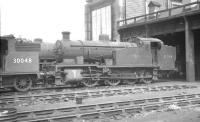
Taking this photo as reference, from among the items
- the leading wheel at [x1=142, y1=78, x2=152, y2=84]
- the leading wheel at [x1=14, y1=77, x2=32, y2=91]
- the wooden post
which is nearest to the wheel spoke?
the leading wheel at [x1=142, y1=78, x2=152, y2=84]

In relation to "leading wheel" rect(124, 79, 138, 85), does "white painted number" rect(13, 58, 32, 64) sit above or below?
above

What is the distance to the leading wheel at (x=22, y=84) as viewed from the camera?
13061mm

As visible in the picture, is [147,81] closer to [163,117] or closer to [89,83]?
[89,83]

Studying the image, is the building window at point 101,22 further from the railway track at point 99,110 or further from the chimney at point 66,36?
the railway track at point 99,110

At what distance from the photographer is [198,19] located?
18.6 meters

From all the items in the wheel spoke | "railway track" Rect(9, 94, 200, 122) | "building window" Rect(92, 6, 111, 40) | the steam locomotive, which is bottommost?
"railway track" Rect(9, 94, 200, 122)

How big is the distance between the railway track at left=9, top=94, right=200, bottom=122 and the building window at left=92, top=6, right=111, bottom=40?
782 inches

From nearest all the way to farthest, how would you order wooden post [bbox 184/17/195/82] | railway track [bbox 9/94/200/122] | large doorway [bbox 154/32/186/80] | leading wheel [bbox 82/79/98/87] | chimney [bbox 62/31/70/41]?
railway track [bbox 9/94/200/122] → leading wheel [bbox 82/79/98/87] → chimney [bbox 62/31/70/41] → wooden post [bbox 184/17/195/82] → large doorway [bbox 154/32/186/80]

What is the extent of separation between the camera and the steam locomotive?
1274 centimetres

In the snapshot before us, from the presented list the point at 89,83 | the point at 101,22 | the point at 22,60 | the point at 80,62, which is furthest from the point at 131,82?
the point at 101,22

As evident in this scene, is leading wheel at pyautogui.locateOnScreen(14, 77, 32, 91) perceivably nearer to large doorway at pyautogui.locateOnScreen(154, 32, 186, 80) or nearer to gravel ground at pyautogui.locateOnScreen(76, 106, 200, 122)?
gravel ground at pyautogui.locateOnScreen(76, 106, 200, 122)

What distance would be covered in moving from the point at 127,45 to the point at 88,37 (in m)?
15.3

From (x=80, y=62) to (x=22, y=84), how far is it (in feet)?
11.2

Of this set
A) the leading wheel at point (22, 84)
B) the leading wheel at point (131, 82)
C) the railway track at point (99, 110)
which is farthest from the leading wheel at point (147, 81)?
the leading wheel at point (22, 84)
